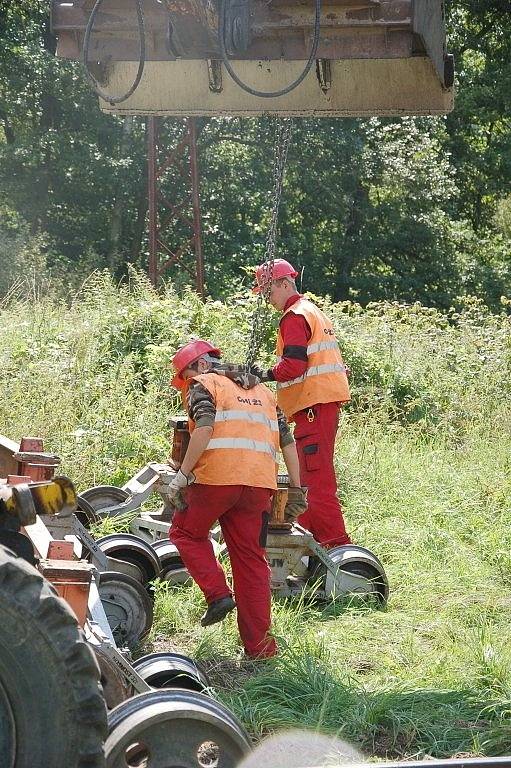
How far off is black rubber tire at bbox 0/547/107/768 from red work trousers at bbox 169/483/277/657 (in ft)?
11.1

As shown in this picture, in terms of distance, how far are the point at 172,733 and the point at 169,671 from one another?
1379mm

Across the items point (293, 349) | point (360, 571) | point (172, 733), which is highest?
point (293, 349)

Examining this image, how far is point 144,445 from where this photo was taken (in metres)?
10.3

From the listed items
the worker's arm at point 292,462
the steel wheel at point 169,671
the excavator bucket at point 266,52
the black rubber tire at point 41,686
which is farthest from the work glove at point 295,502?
the black rubber tire at point 41,686

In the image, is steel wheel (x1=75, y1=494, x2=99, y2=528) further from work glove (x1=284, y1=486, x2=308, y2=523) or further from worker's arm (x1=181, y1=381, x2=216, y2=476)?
worker's arm (x1=181, y1=381, x2=216, y2=476)

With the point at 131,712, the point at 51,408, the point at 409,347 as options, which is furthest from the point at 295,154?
the point at 131,712

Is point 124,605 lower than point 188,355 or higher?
lower

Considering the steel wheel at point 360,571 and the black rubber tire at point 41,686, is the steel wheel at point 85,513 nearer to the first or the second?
the steel wheel at point 360,571

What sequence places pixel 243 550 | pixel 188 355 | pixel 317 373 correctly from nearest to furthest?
pixel 243 550 → pixel 188 355 → pixel 317 373

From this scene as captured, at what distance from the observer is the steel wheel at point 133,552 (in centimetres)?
706

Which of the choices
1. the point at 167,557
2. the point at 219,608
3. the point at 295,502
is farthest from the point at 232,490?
the point at 167,557

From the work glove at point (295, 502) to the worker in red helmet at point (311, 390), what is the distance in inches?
39.2

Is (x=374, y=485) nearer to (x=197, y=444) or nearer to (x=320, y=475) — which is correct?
(x=320, y=475)

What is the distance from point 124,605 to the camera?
6344 mm
